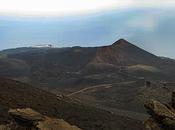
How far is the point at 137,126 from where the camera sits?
8550cm

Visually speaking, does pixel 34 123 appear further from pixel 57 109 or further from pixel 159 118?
pixel 57 109

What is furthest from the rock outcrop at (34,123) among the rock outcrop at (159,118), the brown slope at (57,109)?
the brown slope at (57,109)

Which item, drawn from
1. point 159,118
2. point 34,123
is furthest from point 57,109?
point 159,118

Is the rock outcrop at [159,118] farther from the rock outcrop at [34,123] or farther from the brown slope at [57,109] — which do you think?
the brown slope at [57,109]

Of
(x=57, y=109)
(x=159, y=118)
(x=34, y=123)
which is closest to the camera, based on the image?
(x=34, y=123)

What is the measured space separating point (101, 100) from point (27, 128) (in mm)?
95277

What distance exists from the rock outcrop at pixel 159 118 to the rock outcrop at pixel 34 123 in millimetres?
6779

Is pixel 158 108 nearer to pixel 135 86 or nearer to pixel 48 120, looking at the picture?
pixel 48 120

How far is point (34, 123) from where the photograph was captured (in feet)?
144

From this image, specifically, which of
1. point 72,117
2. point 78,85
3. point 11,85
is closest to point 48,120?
point 72,117

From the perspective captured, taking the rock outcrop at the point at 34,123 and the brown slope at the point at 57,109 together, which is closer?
the rock outcrop at the point at 34,123

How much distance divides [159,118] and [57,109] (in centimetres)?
4224

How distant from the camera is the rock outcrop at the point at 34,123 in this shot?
42481 millimetres

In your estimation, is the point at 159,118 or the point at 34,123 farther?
the point at 159,118
